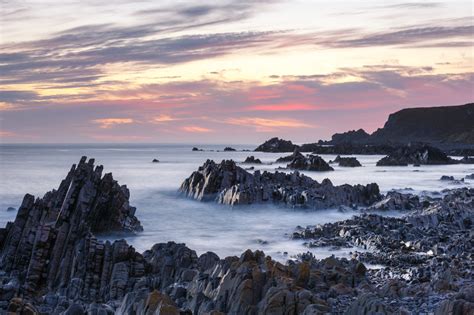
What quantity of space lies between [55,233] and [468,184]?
56900mm

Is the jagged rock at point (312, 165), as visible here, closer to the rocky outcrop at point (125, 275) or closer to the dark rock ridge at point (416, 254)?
the dark rock ridge at point (416, 254)

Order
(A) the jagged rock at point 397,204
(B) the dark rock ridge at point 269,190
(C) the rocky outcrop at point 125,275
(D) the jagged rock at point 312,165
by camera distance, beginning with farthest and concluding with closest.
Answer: (D) the jagged rock at point 312,165, (B) the dark rock ridge at point 269,190, (A) the jagged rock at point 397,204, (C) the rocky outcrop at point 125,275

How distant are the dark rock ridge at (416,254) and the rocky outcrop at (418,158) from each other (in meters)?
80.7

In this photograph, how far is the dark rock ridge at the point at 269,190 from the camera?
52531 millimetres

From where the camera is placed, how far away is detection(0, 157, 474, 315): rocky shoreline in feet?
49.5

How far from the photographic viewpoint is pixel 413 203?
48.9 meters

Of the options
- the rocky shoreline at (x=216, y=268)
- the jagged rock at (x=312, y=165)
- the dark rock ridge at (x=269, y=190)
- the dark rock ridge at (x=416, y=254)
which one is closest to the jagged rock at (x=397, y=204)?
the rocky shoreline at (x=216, y=268)

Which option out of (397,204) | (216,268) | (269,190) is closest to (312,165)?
(269,190)

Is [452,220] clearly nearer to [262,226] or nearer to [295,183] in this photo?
[262,226]

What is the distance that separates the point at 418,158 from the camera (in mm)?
134500

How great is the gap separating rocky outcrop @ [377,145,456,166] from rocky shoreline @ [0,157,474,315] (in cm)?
7976

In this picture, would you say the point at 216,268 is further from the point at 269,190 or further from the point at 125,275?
the point at 269,190

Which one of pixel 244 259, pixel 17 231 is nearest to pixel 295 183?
pixel 17 231

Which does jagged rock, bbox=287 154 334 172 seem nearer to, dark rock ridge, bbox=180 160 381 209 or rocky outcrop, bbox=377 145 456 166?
rocky outcrop, bbox=377 145 456 166
